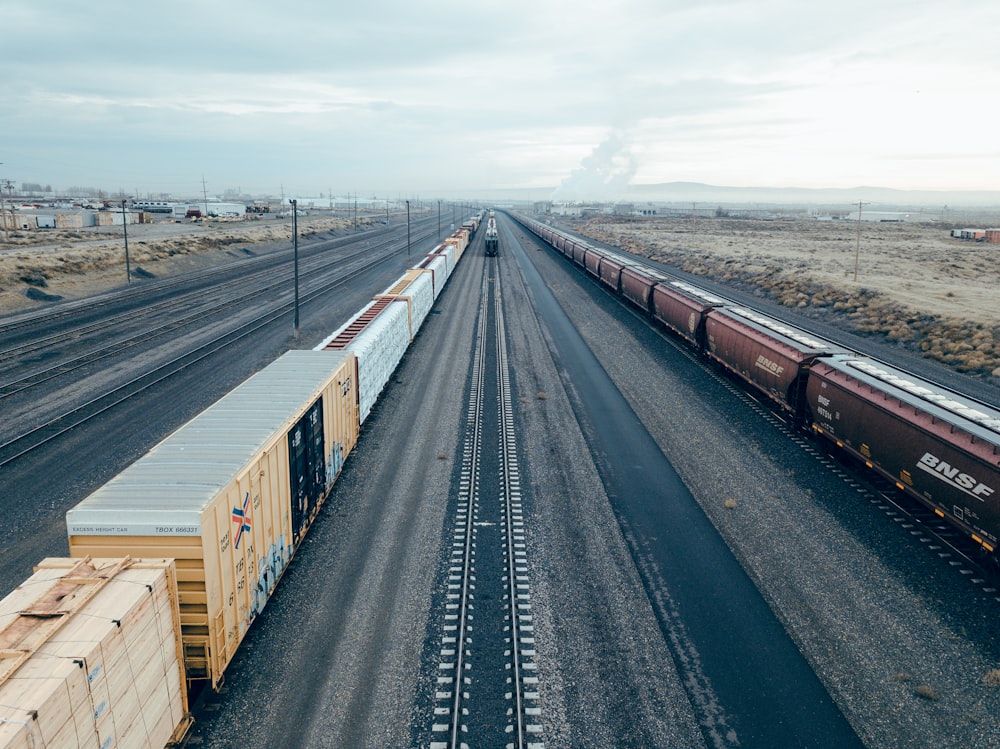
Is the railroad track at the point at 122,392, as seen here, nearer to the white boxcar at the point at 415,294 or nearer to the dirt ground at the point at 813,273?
the white boxcar at the point at 415,294

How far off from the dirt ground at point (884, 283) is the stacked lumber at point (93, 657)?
118 ft

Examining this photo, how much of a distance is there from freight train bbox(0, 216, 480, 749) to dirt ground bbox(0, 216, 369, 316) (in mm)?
41112

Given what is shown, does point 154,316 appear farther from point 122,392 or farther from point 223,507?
point 223,507

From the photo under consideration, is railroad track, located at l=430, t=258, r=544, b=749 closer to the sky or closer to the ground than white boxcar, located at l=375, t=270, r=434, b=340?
closer to the ground

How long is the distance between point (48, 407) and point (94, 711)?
866 inches

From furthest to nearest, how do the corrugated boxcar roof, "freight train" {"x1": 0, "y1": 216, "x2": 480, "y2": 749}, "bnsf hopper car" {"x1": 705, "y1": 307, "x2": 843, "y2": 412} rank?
"bnsf hopper car" {"x1": 705, "y1": 307, "x2": 843, "y2": 412} → the corrugated boxcar roof → "freight train" {"x1": 0, "y1": 216, "x2": 480, "y2": 749}

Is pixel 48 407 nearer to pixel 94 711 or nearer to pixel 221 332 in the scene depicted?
pixel 221 332

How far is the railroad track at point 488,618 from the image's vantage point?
33.8ft

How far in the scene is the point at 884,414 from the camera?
17.0 meters

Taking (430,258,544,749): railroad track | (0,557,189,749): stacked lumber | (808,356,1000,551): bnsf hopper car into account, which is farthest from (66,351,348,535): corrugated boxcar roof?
(808,356,1000,551): bnsf hopper car

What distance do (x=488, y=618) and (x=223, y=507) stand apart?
239 inches

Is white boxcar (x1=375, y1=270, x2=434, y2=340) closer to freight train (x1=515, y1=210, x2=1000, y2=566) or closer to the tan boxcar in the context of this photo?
freight train (x1=515, y1=210, x2=1000, y2=566)

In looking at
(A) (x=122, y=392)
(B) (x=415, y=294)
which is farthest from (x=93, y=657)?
(B) (x=415, y=294)

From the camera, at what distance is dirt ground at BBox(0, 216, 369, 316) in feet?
→ 155
